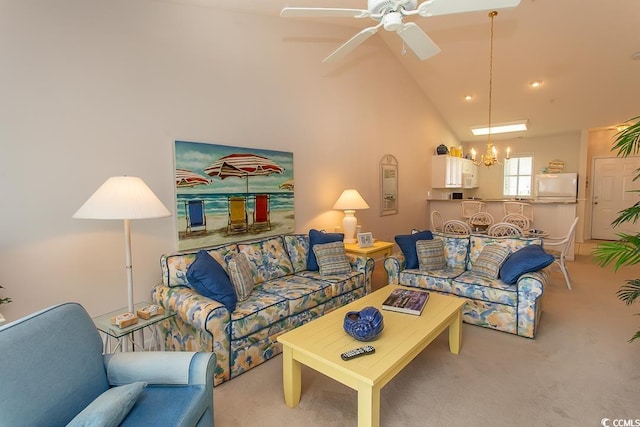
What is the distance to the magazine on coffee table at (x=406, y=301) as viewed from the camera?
7.93 ft

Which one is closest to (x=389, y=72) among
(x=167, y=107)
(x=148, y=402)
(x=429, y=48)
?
(x=429, y=48)

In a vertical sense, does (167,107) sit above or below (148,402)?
above

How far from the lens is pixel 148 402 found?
1436mm

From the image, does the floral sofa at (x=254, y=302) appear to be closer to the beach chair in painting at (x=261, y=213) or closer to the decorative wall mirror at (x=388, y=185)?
the beach chair in painting at (x=261, y=213)

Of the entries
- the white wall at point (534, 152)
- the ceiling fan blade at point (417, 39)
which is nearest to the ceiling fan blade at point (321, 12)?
the ceiling fan blade at point (417, 39)

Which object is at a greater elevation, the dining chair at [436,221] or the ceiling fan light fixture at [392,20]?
the ceiling fan light fixture at [392,20]

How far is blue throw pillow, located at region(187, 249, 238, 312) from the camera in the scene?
241 centimetres

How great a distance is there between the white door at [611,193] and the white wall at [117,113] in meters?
7.01

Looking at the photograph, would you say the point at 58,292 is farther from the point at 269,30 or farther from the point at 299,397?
the point at 269,30

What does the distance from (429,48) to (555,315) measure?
2937mm

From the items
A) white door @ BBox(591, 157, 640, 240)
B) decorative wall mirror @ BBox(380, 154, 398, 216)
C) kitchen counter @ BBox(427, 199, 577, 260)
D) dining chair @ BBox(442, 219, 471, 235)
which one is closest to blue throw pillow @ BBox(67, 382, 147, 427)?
dining chair @ BBox(442, 219, 471, 235)

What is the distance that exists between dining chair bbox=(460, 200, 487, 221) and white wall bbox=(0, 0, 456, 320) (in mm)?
3337

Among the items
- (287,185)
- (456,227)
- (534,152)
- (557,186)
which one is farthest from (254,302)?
(534,152)

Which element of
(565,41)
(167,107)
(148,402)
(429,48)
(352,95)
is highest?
(565,41)
